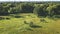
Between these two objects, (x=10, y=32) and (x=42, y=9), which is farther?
(x=42, y=9)

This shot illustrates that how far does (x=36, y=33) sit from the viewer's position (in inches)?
981

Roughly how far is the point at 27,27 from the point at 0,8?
18001 mm

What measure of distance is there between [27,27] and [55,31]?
460cm

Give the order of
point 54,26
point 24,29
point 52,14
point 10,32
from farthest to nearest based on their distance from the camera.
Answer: point 52,14 < point 54,26 < point 24,29 < point 10,32

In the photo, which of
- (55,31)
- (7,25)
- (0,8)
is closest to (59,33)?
(55,31)

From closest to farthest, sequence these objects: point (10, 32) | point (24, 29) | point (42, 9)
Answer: point (10, 32), point (24, 29), point (42, 9)

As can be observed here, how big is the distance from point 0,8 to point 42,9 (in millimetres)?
10946

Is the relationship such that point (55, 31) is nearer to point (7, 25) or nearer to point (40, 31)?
point (40, 31)

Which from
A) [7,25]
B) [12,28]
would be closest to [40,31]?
[12,28]

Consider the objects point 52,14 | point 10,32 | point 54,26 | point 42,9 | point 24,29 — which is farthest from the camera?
point 42,9

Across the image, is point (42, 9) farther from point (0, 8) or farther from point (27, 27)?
point (27, 27)

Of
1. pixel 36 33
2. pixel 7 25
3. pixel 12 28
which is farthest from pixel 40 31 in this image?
pixel 7 25

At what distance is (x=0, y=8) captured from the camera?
43.3 meters

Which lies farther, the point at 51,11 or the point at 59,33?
the point at 51,11
